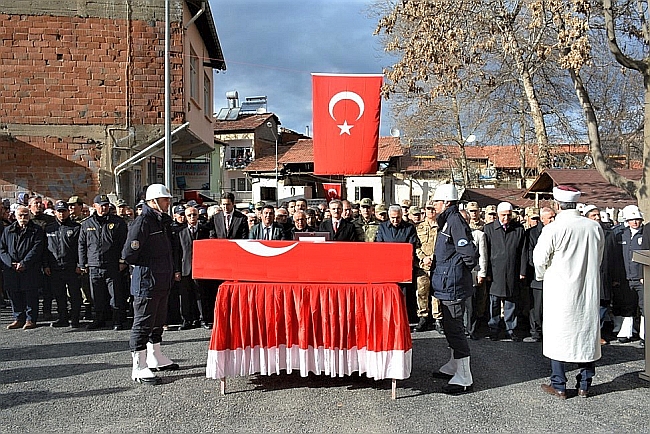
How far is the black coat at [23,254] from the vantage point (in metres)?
8.25

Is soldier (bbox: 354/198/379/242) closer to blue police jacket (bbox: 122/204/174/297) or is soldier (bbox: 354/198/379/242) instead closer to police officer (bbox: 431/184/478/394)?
police officer (bbox: 431/184/478/394)

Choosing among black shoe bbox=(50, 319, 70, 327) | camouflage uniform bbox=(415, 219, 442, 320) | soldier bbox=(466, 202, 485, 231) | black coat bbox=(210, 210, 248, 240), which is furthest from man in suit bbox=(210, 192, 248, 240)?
soldier bbox=(466, 202, 485, 231)

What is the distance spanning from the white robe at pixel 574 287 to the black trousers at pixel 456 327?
795 millimetres

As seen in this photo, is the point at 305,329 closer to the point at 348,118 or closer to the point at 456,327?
the point at 456,327

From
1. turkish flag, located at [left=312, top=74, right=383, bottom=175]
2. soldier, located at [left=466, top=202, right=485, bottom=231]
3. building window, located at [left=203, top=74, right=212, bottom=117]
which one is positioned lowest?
soldier, located at [left=466, top=202, right=485, bottom=231]

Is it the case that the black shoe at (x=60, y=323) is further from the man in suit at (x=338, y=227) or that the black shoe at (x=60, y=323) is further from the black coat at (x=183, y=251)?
the man in suit at (x=338, y=227)

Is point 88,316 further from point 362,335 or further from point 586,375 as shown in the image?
point 586,375

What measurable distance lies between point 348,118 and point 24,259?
5.17 meters

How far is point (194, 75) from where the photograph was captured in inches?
611

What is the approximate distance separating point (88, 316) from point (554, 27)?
1162cm

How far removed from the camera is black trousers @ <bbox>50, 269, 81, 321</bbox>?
8.30 m

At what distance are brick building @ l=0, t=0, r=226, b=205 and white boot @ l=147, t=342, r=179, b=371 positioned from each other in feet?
25.3

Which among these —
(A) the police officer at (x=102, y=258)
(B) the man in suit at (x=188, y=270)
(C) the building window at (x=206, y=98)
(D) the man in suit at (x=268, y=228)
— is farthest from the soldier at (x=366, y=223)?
(C) the building window at (x=206, y=98)

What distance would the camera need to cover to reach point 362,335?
527 centimetres
